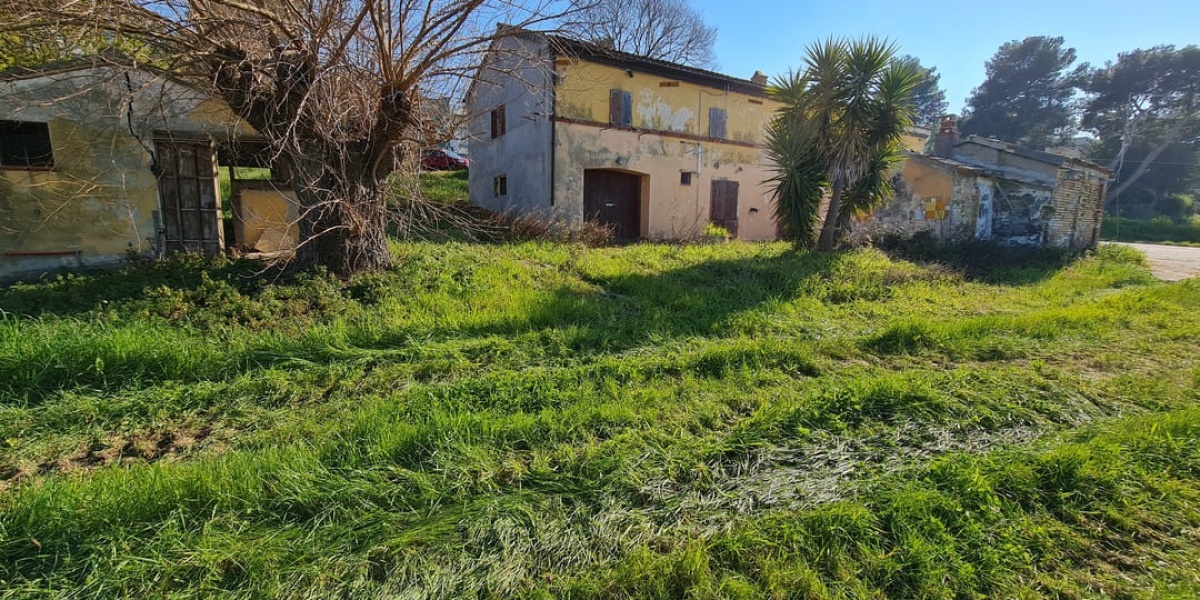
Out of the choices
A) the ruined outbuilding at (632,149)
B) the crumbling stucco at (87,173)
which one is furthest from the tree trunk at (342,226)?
the ruined outbuilding at (632,149)

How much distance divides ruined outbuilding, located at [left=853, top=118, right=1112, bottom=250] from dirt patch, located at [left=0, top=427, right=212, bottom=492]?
→ 1493 centimetres

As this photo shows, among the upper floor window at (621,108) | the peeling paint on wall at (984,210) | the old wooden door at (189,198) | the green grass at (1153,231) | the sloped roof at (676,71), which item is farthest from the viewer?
the green grass at (1153,231)

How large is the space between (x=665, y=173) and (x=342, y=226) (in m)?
10.5

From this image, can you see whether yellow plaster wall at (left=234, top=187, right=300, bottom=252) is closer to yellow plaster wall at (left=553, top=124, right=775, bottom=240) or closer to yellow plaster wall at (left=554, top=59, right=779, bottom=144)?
yellow plaster wall at (left=553, top=124, right=775, bottom=240)

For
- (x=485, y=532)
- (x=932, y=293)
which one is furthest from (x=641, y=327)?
(x=932, y=293)

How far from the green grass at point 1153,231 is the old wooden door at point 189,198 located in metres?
39.9

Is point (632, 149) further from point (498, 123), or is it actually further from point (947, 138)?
point (947, 138)

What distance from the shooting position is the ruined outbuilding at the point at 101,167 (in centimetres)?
746

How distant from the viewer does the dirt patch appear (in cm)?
290

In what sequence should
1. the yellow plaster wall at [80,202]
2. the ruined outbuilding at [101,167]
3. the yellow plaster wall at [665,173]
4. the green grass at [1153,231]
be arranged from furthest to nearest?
the green grass at [1153,231] < the yellow plaster wall at [665,173] < the yellow plaster wall at [80,202] < the ruined outbuilding at [101,167]

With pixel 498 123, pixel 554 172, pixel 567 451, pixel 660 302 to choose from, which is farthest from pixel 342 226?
pixel 498 123

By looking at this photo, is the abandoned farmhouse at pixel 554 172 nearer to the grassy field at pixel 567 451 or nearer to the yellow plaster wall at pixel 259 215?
the yellow plaster wall at pixel 259 215

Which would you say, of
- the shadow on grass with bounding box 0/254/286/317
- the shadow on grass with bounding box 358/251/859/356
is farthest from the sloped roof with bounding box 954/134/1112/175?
the shadow on grass with bounding box 0/254/286/317

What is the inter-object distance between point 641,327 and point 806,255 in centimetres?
654
